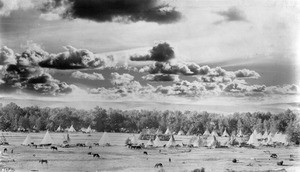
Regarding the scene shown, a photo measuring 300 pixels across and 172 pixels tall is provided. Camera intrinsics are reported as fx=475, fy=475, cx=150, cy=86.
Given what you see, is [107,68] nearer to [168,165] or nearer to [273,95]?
[168,165]

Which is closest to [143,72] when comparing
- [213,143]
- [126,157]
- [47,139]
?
[126,157]

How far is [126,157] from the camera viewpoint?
29.3ft

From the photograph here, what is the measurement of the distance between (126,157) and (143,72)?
1.65m

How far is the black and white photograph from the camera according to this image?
8477 mm

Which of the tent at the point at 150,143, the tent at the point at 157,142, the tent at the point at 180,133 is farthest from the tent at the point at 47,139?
the tent at the point at 180,133

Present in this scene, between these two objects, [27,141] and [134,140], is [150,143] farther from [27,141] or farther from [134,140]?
[27,141]

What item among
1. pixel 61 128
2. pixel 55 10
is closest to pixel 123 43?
pixel 55 10

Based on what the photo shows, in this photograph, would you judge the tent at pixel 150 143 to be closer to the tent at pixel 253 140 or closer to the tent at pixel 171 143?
the tent at pixel 171 143

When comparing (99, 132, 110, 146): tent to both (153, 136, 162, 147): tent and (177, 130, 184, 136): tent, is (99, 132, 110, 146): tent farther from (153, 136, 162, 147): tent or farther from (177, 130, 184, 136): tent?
(177, 130, 184, 136): tent

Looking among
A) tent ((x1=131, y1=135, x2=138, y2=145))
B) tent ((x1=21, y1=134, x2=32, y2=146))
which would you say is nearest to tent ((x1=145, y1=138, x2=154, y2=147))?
tent ((x1=131, y1=135, x2=138, y2=145))

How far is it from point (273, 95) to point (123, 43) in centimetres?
293

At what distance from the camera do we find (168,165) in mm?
8531

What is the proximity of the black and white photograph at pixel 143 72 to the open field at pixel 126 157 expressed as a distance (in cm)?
3

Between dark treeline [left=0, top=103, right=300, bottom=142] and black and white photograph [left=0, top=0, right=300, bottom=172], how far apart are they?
3cm
